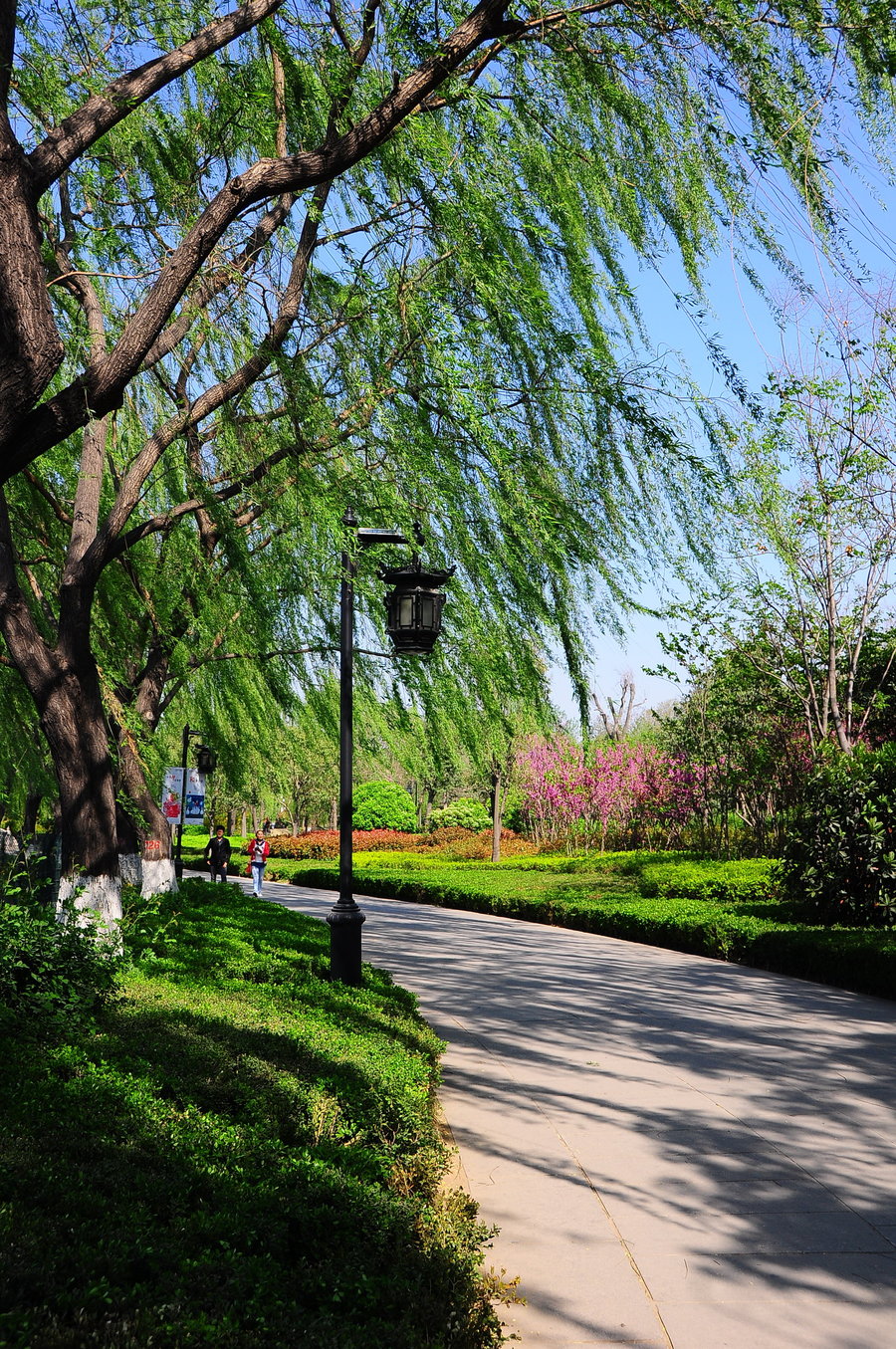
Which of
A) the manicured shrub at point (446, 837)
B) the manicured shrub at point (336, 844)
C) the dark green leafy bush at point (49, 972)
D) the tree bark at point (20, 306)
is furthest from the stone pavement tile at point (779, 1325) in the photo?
the manicured shrub at point (446, 837)

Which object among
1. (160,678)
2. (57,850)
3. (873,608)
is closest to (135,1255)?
(57,850)

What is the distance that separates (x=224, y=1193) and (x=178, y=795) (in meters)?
16.2

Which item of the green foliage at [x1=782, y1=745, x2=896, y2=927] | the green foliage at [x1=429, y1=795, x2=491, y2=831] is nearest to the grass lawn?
the green foliage at [x1=782, y1=745, x2=896, y2=927]

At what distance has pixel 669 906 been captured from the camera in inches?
647

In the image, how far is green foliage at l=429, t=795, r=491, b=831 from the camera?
44188 mm

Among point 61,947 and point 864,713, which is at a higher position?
point 864,713

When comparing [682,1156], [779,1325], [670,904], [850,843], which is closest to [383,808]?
[670,904]

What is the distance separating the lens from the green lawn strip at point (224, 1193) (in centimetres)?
272

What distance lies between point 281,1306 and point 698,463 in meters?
5.83

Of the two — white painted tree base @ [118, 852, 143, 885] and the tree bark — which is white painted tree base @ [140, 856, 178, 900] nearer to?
white painted tree base @ [118, 852, 143, 885]

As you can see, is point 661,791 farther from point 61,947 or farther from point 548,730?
point 61,947

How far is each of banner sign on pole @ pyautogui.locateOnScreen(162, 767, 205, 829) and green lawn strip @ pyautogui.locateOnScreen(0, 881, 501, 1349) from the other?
9578 millimetres

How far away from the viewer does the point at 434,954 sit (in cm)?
1434

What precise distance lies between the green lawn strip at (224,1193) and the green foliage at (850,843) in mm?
9580
